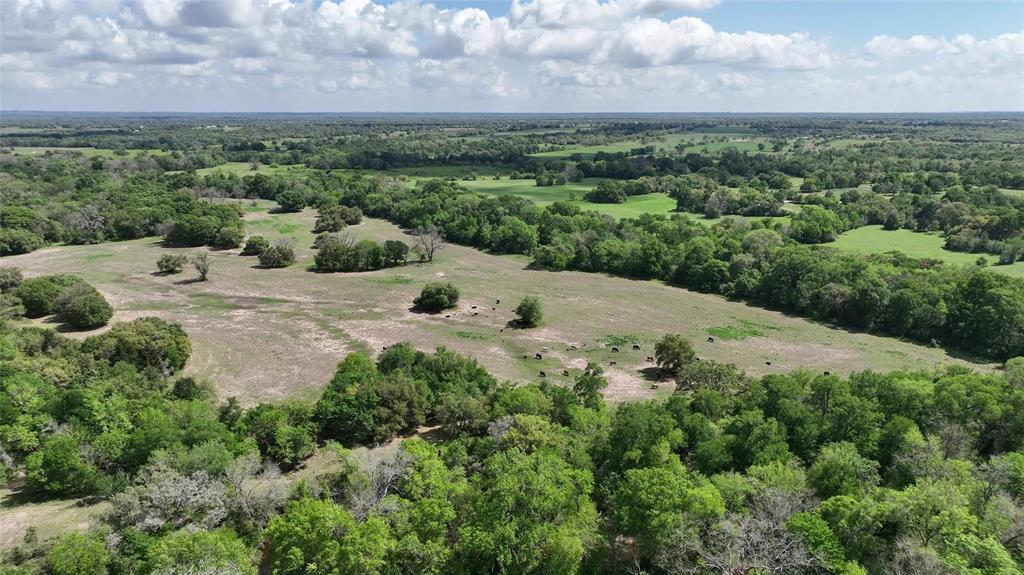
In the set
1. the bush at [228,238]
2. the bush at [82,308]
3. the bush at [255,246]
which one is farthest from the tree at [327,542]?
the bush at [228,238]

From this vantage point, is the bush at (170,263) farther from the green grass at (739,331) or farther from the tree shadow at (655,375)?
the green grass at (739,331)

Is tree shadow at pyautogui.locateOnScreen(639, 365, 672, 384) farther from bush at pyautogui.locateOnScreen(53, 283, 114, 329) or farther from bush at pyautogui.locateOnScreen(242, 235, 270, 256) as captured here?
bush at pyautogui.locateOnScreen(242, 235, 270, 256)

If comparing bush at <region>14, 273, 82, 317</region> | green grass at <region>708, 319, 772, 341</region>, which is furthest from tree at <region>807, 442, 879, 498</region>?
bush at <region>14, 273, 82, 317</region>

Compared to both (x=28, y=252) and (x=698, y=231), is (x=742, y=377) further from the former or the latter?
(x=28, y=252)

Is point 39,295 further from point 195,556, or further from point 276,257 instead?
point 195,556

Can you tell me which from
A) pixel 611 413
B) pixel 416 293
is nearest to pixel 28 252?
pixel 416 293

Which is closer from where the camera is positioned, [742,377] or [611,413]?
[611,413]

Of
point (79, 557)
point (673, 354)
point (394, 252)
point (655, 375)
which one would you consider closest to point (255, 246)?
point (394, 252)
